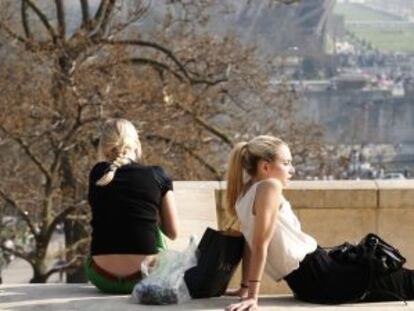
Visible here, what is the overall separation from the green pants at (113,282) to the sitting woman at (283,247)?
1.88 ft

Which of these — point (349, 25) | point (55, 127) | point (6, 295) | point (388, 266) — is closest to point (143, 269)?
point (6, 295)

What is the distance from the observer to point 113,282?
6.56m

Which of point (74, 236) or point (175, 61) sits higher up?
point (175, 61)

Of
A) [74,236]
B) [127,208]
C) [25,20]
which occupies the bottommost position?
[74,236]

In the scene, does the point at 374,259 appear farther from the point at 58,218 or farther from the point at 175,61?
the point at 175,61

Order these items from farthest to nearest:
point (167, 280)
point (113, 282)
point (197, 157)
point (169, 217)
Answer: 1. point (197, 157)
2. point (169, 217)
3. point (113, 282)
4. point (167, 280)

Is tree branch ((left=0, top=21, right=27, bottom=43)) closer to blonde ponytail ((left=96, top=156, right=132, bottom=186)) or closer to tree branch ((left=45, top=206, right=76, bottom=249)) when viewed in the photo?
tree branch ((left=45, top=206, right=76, bottom=249))

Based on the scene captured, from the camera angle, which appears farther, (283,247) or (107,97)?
(107,97)

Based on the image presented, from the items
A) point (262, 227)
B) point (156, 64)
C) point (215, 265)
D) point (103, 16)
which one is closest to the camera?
point (262, 227)

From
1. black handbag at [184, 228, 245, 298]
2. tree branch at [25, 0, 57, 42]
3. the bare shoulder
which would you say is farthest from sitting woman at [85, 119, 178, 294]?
tree branch at [25, 0, 57, 42]

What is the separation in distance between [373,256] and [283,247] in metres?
0.52

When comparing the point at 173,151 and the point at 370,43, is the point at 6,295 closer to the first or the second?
the point at 173,151

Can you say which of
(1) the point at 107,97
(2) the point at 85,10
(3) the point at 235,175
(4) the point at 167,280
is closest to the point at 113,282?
(4) the point at 167,280

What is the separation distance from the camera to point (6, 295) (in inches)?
256
